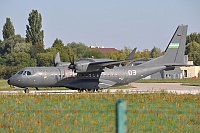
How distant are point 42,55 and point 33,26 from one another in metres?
18.7

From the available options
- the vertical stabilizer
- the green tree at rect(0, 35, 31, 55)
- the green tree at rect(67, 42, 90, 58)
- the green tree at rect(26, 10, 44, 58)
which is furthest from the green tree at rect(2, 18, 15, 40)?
the vertical stabilizer

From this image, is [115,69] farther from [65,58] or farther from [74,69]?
[65,58]

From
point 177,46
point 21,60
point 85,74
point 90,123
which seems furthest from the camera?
point 21,60

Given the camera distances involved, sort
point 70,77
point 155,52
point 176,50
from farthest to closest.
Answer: point 155,52 → point 176,50 → point 70,77

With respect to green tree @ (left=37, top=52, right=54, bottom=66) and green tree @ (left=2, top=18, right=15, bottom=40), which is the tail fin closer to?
green tree @ (left=37, top=52, right=54, bottom=66)

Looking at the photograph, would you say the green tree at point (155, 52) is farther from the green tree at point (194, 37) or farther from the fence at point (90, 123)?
the fence at point (90, 123)

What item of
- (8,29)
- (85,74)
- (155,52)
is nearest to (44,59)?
(8,29)

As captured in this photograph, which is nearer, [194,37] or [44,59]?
[44,59]

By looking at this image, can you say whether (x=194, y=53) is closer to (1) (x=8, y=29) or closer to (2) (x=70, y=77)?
(1) (x=8, y=29)

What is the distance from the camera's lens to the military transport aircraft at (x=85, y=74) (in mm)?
29703

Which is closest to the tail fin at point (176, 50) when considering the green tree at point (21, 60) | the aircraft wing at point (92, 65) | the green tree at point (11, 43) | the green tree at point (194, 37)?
the aircraft wing at point (92, 65)

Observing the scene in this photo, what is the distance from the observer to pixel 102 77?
31.1m

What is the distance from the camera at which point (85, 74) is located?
3048 cm

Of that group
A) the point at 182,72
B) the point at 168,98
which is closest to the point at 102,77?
the point at 168,98
